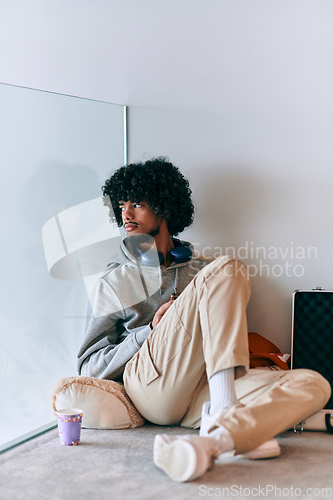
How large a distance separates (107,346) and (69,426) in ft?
1.15

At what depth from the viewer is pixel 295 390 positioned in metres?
1.28

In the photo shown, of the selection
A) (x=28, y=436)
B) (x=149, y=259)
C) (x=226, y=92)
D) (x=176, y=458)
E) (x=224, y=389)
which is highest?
(x=226, y=92)

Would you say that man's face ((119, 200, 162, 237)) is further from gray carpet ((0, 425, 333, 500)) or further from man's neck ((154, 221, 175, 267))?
gray carpet ((0, 425, 333, 500))

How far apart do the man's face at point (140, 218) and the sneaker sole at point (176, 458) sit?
916mm

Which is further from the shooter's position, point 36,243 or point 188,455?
point 36,243

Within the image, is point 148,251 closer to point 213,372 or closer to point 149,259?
point 149,259

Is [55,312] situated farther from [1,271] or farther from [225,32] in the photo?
[225,32]

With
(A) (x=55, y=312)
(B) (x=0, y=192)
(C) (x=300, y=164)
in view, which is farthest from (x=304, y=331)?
(B) (x=0, y=192)

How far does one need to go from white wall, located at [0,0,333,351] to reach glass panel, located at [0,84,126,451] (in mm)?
366

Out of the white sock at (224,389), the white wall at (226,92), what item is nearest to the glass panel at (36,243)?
the white wall at (226,92)

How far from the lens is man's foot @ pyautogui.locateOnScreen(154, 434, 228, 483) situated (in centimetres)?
105

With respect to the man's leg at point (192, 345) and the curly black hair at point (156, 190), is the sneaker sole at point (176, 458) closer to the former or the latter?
the man's leg at point (192, 345)

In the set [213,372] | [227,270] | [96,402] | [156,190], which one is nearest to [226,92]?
[156,190]

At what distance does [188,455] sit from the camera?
3.47 feet
